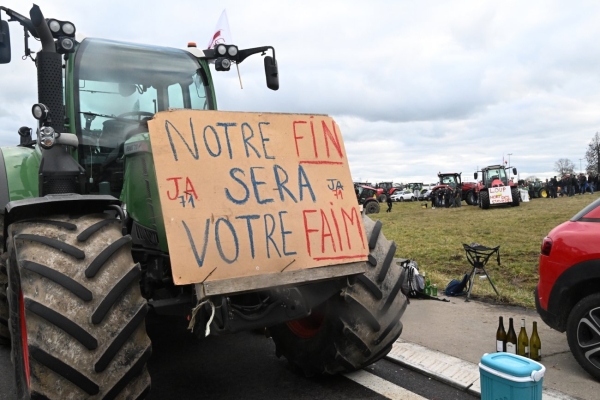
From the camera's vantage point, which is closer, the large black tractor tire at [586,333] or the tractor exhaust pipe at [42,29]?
the tractor exhaust pipe at [42,29]

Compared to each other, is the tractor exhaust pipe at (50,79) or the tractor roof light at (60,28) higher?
the tractor roof light at (60,28)

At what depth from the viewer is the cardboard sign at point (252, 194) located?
9.36 ft

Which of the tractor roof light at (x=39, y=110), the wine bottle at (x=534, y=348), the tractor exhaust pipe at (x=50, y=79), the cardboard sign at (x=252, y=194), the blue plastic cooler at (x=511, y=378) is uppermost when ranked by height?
the tractor exhaust pipe at (x=50, y=79)

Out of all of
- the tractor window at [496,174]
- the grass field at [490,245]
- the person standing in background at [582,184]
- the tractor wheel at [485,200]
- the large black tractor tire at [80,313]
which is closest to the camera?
the large black tractor tire at [80,313]

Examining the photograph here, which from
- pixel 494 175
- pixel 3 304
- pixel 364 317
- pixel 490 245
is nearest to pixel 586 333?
pixel 364 317

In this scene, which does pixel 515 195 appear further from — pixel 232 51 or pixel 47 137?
pixel 47 137

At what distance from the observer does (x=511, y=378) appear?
2.92 m

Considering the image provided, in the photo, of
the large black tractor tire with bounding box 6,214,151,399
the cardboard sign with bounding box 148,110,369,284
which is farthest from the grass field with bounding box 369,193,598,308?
the large black tractor tire with bounding box 6,214,151,399

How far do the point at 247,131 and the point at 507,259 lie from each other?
29.0 feet

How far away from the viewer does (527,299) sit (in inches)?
274

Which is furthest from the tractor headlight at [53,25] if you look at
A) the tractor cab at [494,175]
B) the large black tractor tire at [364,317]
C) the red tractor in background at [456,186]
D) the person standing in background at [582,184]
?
the person standing in background at [582,184]

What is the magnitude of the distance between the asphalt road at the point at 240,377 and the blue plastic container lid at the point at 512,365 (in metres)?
0.97

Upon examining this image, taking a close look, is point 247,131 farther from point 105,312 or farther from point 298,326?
point 298,326

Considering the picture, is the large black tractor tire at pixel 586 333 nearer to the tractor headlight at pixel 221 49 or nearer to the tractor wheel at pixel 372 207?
the tractor headlight at pixel 221 49
